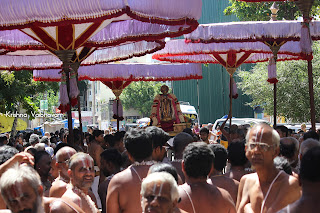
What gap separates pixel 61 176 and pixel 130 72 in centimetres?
1120

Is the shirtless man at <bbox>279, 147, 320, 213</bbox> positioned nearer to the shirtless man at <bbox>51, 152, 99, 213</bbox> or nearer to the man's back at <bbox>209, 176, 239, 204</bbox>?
the man's back at <bbox>209, 176, 239, 204</bbox>

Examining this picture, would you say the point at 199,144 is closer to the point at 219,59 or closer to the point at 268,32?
the point at 268,32

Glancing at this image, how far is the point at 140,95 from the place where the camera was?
6253 centimetres

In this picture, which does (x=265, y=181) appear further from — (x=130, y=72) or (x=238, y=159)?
(x=130, y=72)

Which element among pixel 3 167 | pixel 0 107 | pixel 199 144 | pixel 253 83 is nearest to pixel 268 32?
pixel 199 144

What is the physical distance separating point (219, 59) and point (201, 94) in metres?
32.0

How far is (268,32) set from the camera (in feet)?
36.3

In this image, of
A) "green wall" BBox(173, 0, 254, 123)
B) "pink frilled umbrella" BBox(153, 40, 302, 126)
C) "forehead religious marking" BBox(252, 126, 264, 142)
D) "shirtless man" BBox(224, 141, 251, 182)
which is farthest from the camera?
"green wall" BBox(173, 0, 254, 123)

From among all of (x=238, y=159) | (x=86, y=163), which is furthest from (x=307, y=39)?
(x=86, y=163)

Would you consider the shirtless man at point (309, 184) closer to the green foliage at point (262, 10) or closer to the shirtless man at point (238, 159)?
the shirtless man at point (238, 159)

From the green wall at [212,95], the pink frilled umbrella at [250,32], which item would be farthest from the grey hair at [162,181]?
the green wall at [212,95]

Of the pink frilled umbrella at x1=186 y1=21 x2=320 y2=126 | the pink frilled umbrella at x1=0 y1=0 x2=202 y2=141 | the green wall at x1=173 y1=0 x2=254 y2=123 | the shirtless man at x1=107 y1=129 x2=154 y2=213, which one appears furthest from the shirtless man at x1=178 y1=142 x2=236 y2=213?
the green wall at x1=173 y1=0 x2=254 y2=123

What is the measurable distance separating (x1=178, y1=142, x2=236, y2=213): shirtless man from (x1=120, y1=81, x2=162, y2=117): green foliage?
57332 mm

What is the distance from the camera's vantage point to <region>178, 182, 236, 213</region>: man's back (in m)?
4.62
